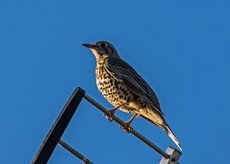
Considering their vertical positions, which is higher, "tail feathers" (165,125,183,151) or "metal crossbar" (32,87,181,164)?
"tail feathers" (165,125,183,151)

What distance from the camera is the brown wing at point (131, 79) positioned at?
394 inches

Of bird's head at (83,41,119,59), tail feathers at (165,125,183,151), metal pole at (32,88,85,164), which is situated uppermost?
bird's head at (83,41,119,59)

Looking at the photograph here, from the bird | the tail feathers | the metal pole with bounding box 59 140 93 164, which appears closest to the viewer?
the metal pole with bounding box 59 140 93 164

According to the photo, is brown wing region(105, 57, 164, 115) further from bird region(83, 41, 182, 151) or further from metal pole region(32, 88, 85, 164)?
metal pole region(32, 88, 85, 164)

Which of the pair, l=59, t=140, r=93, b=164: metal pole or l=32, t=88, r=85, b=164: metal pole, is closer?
l=32, t=88, r=85, b=164: metal pole

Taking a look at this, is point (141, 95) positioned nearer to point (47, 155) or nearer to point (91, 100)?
point (91, 100)

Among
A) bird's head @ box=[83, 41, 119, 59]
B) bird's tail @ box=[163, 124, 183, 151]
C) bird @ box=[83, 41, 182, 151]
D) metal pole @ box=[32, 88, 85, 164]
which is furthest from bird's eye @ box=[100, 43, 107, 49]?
metal pole @ box=[32, 88, 85, 164]

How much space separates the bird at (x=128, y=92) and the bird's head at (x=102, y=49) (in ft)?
1.59

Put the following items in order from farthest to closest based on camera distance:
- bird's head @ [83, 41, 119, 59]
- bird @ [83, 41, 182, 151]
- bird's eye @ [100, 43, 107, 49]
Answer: bird's eye @ [100, 43, 107, 49], bird's head @ [83, 41, 119, 59], bird @ [83, 41, 182, 151]

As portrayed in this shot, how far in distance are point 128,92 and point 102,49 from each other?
197cm

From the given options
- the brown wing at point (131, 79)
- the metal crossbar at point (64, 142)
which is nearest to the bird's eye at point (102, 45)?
the brown wing at point (131, 79)

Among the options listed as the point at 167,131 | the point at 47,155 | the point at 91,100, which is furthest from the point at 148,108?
the point at 47,155

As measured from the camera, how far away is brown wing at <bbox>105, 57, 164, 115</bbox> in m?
10.0

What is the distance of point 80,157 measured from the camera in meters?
5.06
